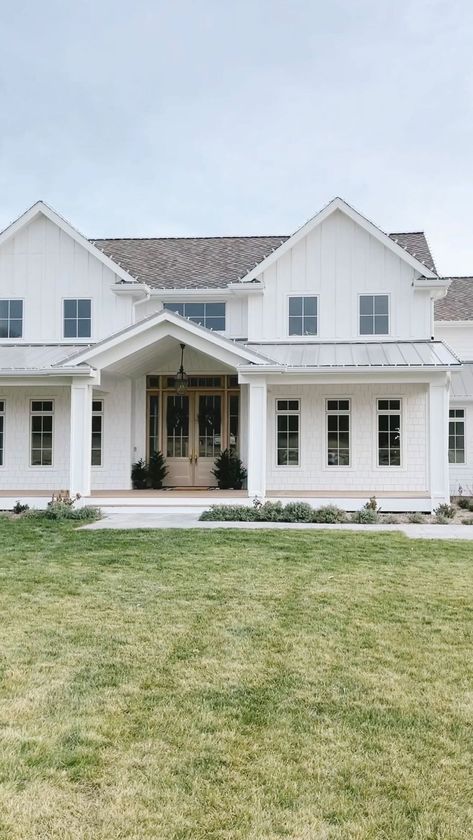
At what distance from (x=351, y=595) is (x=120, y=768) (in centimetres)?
440

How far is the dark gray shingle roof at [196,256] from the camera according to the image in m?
19.0

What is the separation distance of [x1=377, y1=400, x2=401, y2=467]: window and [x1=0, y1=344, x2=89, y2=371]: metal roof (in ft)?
29.1

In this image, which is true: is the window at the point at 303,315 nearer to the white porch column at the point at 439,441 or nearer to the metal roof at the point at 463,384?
the white porch column at the point at 439,441

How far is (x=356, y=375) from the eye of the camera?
51.5 ft

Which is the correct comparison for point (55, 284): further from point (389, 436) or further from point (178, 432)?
point (389, 436)

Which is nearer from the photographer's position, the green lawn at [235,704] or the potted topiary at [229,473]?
the green lawn at [235,704]

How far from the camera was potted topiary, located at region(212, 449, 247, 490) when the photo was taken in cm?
1742

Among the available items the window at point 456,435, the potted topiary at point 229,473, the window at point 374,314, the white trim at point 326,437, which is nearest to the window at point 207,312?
the white trim at point 326,437

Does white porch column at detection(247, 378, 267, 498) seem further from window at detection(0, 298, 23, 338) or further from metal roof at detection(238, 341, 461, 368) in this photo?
window at detection(0, 298, 23, 338)

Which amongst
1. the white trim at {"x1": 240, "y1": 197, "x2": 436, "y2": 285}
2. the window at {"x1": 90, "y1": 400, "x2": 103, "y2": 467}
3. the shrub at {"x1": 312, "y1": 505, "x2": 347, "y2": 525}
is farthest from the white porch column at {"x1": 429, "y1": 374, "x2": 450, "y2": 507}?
the window at {"x1": 90, "y1": 400, "x2": 103, "y2": 467}

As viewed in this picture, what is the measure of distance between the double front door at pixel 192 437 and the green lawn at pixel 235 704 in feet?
31.3

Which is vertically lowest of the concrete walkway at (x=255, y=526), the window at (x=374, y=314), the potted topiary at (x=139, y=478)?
the concrete walkway at (x=255, y=526)

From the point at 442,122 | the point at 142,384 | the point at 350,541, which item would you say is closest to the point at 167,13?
the point at 142,384

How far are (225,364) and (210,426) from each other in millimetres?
2408
